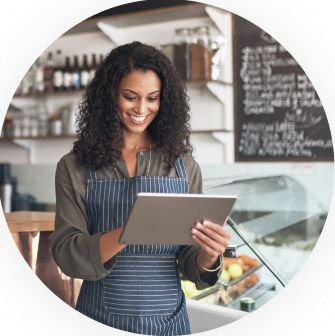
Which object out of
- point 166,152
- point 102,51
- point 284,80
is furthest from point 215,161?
point 166,152

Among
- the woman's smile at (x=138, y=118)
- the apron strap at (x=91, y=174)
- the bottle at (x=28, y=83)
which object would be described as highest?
the bottle at (x=28, y=83)

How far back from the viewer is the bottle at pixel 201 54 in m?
1.98

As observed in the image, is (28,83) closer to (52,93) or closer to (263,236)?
(52,93)

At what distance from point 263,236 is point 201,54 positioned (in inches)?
29.5

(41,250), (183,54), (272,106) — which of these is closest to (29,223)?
(41,250)

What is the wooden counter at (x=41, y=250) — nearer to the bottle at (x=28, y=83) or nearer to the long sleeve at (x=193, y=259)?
the long sleeve at (x=193, y=259)

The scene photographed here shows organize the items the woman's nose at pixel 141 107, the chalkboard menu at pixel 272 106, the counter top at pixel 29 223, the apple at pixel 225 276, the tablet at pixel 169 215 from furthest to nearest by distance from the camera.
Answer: the chalkboard menu at pixel 272 106 → the apple at pixel 225 276 → the counter top at pixel 29 223 → the woman's nose at pixel 141 107 → the tablet at pixel 169 215

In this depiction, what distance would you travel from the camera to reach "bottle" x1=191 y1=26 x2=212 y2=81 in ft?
6.48

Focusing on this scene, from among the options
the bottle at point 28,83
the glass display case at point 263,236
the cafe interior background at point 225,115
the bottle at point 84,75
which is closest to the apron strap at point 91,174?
the glass display case at point 263,236

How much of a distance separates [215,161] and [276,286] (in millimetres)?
903

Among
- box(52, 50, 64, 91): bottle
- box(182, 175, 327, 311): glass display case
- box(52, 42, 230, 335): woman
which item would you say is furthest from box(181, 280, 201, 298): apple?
box(52, 50, 64, 91): bottle

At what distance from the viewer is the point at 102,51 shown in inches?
91.0

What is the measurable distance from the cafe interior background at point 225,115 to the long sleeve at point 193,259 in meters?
0.67

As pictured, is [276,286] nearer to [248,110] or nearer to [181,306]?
[181,306]
